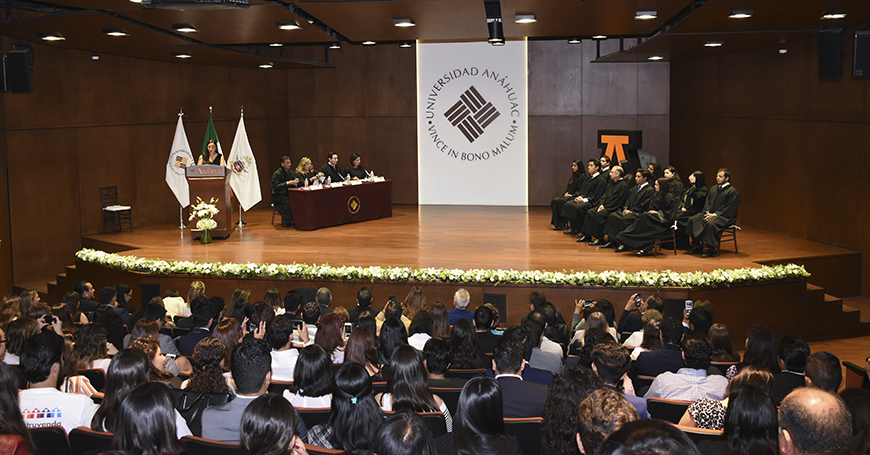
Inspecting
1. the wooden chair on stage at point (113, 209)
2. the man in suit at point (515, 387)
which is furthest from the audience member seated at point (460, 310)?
the wooden chair on stage at point (113, 209)

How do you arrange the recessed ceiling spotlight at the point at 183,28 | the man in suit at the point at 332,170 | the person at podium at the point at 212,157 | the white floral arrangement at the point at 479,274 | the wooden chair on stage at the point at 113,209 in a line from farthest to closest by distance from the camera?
the man in suit at the point at 332,170 < the wooden chair on stage at the point at 113,209 < the person at podium at the point at 212,157 < the recessed ceiling spotlight at the point at 183,28 < the white floral arrangement at the point at 479,274

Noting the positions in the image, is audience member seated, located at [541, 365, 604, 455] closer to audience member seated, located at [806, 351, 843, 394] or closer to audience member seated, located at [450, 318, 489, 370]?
audience member seated, located at [806, 351, 843, 394]

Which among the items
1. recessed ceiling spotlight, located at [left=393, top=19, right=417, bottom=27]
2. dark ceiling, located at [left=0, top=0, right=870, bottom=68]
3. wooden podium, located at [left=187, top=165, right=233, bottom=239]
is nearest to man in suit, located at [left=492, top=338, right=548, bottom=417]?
dark ceiling, located at [left=0, top=0, right=870, bottom=68]

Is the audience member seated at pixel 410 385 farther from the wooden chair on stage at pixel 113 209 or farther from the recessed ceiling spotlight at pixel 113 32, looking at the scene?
the wooden chair on stage at pixel 113 209

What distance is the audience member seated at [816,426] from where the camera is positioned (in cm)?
231

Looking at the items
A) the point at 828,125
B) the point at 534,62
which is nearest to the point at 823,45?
the point at 828,125

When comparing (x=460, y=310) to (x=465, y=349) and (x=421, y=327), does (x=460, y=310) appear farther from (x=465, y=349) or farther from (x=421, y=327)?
(x=465, y=349)

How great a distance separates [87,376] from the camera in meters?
4.10

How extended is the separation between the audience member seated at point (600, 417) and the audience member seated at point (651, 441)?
0.70 m

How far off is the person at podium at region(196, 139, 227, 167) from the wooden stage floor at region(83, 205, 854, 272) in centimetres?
112

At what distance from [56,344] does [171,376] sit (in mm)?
860

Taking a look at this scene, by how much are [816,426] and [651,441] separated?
0.92 m

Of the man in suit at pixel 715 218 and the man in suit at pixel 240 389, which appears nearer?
the man in suit at pixel 240 389

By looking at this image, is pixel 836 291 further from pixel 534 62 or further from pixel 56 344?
pixel 56 344
